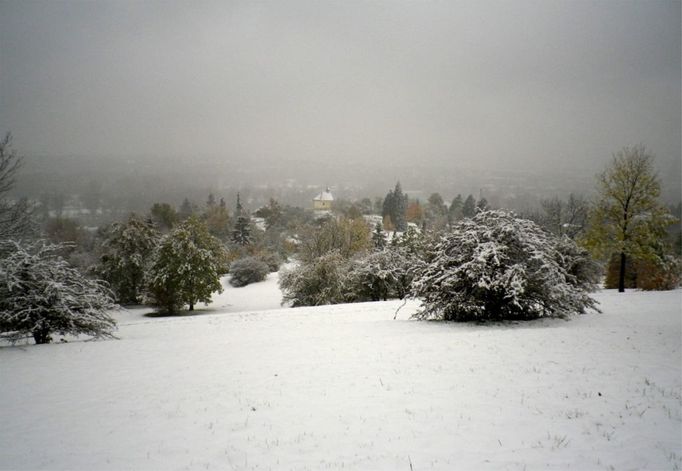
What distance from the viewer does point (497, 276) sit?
39.2 ft

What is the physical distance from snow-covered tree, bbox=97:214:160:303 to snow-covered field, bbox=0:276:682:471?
23509 mm

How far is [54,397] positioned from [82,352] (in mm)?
3638

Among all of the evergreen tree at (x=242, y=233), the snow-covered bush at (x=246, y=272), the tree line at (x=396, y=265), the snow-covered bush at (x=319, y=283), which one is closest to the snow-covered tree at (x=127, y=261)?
the tree line at (x=396, y=265)

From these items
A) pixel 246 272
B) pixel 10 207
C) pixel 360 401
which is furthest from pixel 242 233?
pixel 360 401

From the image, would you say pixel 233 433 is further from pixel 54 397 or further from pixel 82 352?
pixel 82 352

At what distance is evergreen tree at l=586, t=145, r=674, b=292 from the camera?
66.7 ft

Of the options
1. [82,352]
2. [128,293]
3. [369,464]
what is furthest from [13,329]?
[128,293]

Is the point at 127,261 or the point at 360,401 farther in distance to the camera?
the point at 127,261

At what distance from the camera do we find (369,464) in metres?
5.20

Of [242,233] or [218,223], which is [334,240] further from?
[218,223]

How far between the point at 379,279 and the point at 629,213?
15.3 m

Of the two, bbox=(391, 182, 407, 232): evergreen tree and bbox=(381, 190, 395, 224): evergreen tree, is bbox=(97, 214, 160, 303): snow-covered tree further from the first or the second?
bbox=(381, 190, 395, 224): evergreen tree

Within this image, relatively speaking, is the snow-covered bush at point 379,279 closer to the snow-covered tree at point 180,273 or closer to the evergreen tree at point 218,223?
the snow-covered tree at point 180,273

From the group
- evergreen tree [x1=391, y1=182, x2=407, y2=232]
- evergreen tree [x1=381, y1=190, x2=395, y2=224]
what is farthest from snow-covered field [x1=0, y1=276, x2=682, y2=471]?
evergreen tree [x1=381, y1=190, x2=395, y2=224]
